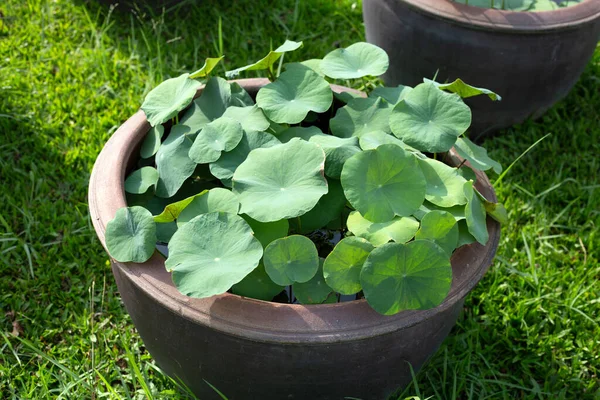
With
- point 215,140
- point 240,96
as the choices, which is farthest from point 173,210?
point 240,96

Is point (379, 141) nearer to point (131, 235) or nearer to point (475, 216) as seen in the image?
point (475, 216)

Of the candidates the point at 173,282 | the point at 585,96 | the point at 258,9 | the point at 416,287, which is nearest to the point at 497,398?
the point at 416,287

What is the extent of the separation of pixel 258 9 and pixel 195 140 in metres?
1.65

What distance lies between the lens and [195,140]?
5.08 ft

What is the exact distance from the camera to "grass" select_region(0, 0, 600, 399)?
1.83 m

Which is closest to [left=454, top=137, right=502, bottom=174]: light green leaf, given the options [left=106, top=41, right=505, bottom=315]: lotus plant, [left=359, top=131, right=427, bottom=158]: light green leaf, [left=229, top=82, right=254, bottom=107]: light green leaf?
[left=106, top=41, right=505, bottom=315]: lotus plant

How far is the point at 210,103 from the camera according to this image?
1692 millimetres

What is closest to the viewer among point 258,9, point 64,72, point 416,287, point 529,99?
point 416,287

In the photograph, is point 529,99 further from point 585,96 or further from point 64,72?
point 64,72

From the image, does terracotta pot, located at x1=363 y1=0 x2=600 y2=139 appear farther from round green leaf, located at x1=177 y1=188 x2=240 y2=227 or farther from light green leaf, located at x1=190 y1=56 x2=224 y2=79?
round green leaf, located at x1=177 y1=188 x2=240 y2=227

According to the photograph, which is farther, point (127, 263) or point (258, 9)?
point (258, 9)

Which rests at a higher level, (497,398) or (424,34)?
(424,34)

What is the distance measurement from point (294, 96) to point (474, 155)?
472mm

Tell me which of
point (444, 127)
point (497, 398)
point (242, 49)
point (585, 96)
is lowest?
point (497, 398)
